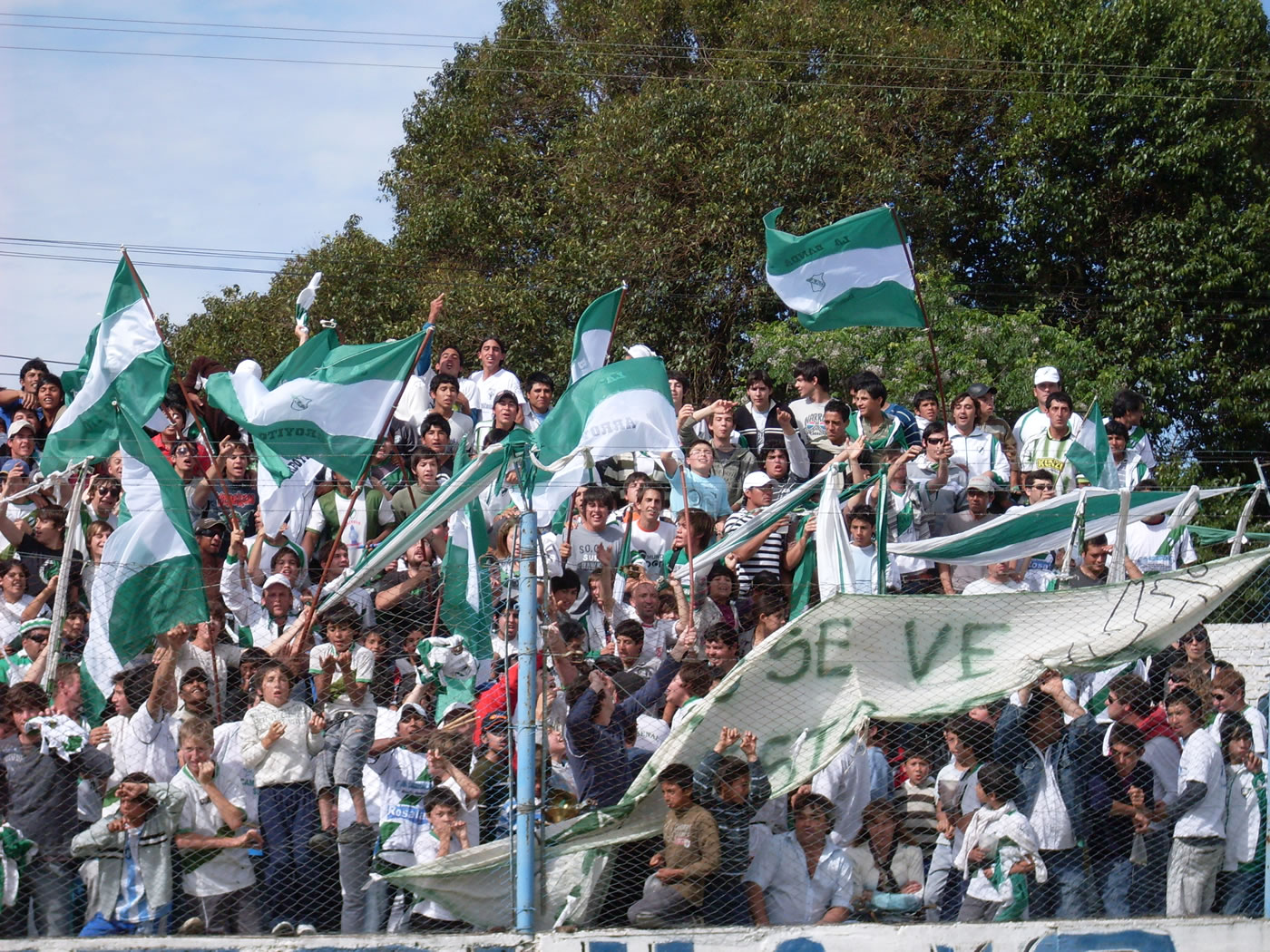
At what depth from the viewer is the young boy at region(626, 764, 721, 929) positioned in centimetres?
633

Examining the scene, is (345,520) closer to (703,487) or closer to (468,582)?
(468,582)

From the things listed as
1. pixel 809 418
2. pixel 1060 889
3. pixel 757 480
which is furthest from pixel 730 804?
pixel 809 418

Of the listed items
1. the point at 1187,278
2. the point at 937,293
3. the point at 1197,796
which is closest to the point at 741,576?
the point at 1197,796

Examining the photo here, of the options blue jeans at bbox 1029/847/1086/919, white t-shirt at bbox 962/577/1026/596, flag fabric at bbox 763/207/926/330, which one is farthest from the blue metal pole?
flag fabric at bbox 763/207/926/330

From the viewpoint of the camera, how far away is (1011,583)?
29.5 ft

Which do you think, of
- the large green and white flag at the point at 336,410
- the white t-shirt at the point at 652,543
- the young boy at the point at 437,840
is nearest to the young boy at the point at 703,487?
the white t-shirt at the point at 652,543

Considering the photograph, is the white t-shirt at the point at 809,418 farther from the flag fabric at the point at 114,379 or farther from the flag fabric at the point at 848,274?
the flag fabric at the point at 114,379

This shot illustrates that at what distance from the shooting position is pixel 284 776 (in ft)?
22.7

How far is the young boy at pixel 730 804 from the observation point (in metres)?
6.38

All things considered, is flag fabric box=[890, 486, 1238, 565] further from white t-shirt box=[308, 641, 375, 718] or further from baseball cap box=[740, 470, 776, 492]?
white t-shirt box=[308, 641, 375, 718]

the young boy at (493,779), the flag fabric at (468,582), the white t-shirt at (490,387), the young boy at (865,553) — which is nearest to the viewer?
the young boy at (493,779)

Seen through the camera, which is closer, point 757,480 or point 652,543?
point 652,543

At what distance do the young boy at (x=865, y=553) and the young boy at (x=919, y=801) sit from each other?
157 cm

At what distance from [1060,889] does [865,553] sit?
2.57 m
